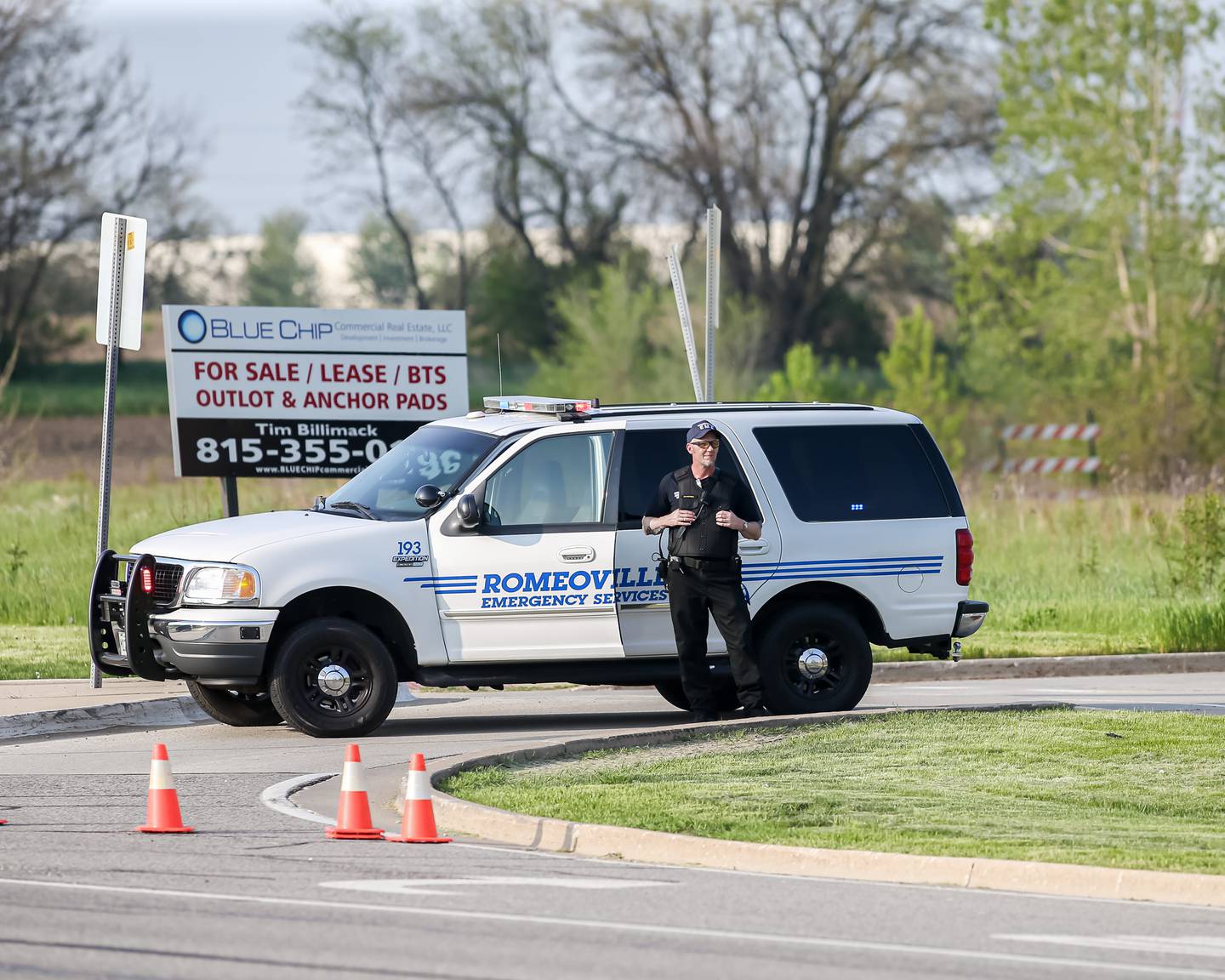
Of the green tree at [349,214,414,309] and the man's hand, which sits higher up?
the green tree at [349,214,414,309]

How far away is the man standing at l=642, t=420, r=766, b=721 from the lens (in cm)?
1245

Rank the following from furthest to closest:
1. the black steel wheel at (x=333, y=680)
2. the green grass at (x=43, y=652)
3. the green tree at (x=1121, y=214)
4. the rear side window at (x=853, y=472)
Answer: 1. the green tree at (x=1121, y=214)
2. the green grass at (x=43, y=652)
3. the rear side window at (x=853, y=472)
4. the black steel wheel at (x=333, y=680)

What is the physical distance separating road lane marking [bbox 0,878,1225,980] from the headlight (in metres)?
4.45

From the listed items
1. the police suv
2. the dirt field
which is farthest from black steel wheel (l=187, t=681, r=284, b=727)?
the dirt field

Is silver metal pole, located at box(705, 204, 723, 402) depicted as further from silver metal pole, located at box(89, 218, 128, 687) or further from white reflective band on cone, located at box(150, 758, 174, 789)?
white reflective band on cone, located at box(150, 758, 174, 789)

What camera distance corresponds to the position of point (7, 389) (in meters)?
56.6

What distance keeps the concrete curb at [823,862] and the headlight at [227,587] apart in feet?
9.29

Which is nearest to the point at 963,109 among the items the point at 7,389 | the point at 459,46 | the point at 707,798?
the point at 459,46

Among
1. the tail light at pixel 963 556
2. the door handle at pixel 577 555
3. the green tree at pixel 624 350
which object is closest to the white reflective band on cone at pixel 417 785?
the door handle at pixel 577 555

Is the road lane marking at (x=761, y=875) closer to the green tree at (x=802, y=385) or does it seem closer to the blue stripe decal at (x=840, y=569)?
the blue stripe decal at (x=840, y=569)

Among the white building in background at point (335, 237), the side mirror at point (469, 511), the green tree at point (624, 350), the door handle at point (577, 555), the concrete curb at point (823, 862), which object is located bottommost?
the concrete curb at point (823, 862)

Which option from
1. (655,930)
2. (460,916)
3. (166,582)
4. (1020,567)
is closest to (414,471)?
(166,582)

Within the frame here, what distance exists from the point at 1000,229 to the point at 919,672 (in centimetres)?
3332

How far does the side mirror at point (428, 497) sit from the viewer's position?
12500mm
